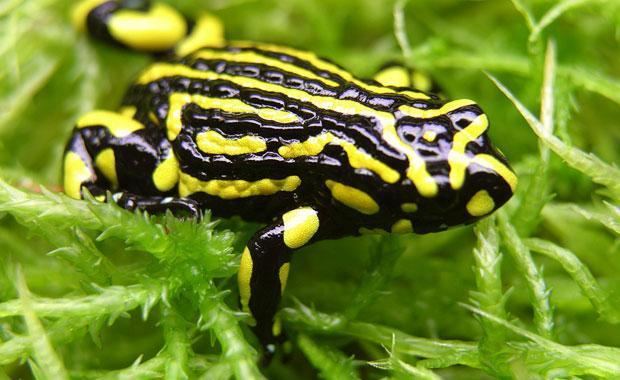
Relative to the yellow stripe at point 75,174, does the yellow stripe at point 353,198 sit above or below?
above

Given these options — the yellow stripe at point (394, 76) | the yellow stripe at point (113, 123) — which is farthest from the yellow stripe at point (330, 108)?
the yellow stripe at point (394, 76)

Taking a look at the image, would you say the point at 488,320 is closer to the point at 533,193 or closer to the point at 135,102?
the point at 533,193

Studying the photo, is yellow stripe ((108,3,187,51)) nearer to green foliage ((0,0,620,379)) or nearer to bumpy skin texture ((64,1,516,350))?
green foliage ((0,0,620,379))

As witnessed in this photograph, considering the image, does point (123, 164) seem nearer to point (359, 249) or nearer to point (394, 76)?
point (359, 249)

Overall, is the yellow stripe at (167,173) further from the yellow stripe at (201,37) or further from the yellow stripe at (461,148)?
the yellow stripe at (461,148)

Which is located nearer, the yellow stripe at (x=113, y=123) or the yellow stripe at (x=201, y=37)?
the yellow stripe at (x=113, y=123)

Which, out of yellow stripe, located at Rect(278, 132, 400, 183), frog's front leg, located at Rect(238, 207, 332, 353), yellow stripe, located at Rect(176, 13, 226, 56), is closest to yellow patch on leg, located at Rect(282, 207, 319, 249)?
frog's front leg, located at Rect(238, 207, 332, 353)

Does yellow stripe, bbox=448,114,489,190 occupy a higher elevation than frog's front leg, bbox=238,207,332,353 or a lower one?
higher
